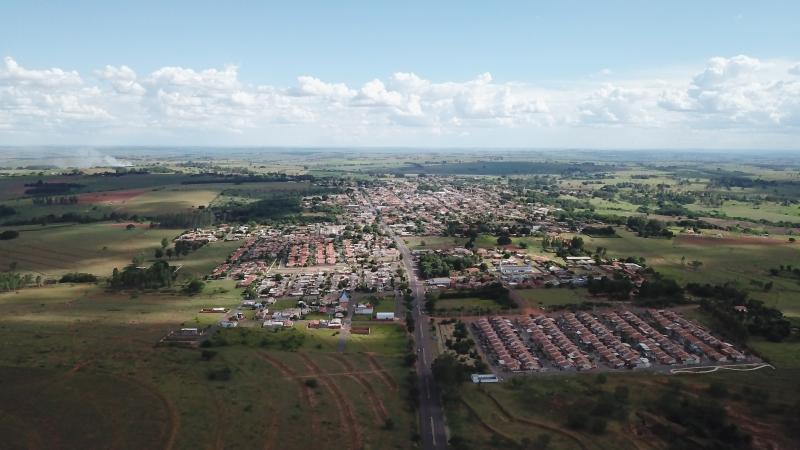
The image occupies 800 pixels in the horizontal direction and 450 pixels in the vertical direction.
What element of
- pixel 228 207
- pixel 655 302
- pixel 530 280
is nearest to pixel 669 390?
pixel 655 302

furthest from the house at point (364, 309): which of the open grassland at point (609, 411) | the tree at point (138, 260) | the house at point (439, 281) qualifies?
the tree at point (138, 260)

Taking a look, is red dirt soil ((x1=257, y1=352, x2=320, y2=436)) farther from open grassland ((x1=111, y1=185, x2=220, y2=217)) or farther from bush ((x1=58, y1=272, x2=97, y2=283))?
open grassland ((x1=111, y1=185, x2=220, y2=217))

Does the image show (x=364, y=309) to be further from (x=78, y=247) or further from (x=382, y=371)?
(x=78, y=247)

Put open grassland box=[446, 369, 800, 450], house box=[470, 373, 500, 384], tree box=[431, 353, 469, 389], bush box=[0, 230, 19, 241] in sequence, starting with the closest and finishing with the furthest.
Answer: open grassland box=[446, 369, 800, 450] → tree box=[431, 353, 469, 389] → house box=[470, 373, 500, 384] → bush box=[0, 230, 19, 241]

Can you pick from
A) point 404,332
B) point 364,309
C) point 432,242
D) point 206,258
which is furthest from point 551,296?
point 206,258

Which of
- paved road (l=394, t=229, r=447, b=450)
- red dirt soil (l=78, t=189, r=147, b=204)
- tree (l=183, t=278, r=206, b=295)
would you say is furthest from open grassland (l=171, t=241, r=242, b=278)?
red dirt soil (l=78, t=189, r=147, b=204)
